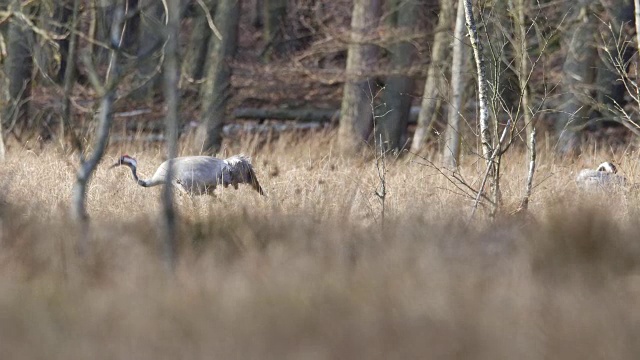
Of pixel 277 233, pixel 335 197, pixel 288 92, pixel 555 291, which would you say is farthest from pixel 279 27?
pixel 555 291

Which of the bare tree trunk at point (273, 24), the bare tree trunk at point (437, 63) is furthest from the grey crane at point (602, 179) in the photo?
the bare tree trunk at point (273, 24)

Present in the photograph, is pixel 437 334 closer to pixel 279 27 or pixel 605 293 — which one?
pixel 605 293

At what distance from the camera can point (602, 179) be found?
33.7 feet

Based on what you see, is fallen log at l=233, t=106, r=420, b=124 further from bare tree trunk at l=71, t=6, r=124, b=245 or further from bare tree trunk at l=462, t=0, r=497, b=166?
bare tree trunk at l=71, t=6, r=124, b=245

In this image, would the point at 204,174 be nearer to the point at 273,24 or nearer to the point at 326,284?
the point at 326,284

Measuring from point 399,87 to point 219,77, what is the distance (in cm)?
287

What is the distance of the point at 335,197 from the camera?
9.26 metres

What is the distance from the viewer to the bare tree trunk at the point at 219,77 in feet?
55.7

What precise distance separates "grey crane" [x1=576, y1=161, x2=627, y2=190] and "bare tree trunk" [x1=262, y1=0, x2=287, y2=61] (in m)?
15.2

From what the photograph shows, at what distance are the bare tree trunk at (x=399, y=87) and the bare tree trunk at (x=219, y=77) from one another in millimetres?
2387

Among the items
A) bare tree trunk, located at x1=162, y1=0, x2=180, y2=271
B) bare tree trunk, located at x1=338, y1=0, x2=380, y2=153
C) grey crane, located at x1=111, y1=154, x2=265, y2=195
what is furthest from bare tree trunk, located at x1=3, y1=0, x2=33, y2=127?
bare tree trunk, located at x1=162, y1=0, x2=180, y2=271

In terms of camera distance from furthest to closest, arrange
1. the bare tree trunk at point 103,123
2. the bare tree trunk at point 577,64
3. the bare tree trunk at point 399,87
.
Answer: the bare tree trunk at point 399,87
the bare tree trunk at point 577,64
the bare tree trunk at point 103,123

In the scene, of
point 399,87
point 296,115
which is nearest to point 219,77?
point 399,87

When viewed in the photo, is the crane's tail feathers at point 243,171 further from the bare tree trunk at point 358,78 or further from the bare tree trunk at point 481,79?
the bare tree trunk at point 358,78
